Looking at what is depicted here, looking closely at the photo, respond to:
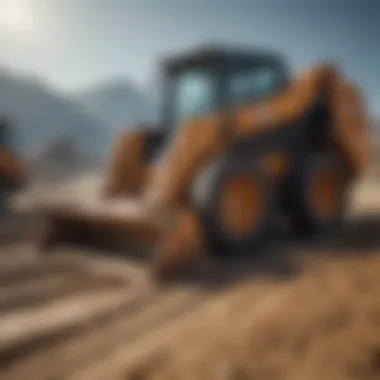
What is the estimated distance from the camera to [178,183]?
3.85 meters

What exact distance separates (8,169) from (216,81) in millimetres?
4577

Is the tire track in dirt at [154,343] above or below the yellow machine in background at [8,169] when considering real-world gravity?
below

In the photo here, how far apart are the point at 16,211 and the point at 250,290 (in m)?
5.84

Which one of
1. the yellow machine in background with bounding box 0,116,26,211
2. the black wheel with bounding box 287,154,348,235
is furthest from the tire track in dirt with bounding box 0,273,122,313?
the yellow machine in background with bounding box 0,116,26,211

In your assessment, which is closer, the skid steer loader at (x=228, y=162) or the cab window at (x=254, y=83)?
the skid steer loader at (x=228, y=162)

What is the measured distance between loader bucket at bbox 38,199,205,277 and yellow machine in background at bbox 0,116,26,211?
3663 millimetres

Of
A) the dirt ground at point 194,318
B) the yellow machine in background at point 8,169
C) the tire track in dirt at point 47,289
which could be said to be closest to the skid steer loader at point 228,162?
the dirt ground at point 194,318

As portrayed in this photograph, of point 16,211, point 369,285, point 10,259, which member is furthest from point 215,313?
point 16,211

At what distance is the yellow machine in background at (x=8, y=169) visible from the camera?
7750 millimetres

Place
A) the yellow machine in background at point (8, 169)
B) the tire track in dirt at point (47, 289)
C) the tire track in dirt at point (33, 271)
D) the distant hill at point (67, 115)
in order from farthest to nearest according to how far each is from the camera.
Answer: the distant hill at point (67, 115) < the yellow machine in background at point (8, 169) < the tire track in dirt at point (33, 271) < the tire track in dirt at point (47, 289)

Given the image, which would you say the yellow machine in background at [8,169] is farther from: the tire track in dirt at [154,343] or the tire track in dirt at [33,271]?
the tire track in dirt at [154,343]

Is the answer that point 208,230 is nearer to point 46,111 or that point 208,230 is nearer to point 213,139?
point 213,139

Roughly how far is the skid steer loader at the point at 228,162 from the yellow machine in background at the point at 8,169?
3.31 meters

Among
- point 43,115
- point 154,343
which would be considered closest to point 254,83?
point 154,343
